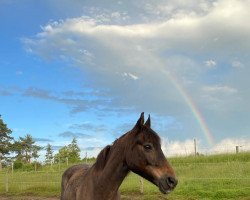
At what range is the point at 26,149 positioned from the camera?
78.8 metres

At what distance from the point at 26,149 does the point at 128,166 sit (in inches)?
3027

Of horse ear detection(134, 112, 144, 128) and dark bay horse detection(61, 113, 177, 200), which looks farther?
horse ear detection(134, 112, 144, 128)

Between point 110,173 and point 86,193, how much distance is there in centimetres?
52

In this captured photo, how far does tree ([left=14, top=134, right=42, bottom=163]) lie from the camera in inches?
2918

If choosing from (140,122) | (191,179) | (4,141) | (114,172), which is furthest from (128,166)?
(4,141)

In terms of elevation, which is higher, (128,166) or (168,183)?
(128,166)

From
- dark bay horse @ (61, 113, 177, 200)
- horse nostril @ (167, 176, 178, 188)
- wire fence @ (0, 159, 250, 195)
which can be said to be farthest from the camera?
wire fence @ (0, 159, 250, 195)

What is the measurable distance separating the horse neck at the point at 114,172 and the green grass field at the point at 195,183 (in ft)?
35.0

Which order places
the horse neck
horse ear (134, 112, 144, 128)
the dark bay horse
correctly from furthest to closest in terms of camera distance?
1. the horse neck
2. horse ear (134, 112, 144, 128)
3. the dark bay horse

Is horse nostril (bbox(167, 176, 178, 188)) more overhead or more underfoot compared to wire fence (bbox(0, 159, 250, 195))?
more overhead

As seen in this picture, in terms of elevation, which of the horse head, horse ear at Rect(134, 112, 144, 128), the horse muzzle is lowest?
the horse muzzle

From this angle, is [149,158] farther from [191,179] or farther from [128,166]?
[191,179]

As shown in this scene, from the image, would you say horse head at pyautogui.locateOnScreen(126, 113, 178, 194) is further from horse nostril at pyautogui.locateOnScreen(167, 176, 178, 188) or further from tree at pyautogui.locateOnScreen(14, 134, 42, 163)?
tree at pyautogui.locateOnScreen(14, 134, 42, 163)

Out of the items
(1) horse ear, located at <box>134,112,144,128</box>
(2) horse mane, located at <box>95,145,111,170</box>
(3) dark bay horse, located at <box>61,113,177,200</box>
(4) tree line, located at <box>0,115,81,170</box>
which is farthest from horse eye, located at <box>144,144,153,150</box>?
(4) tree line, located at <box>0,115,81,170</box>
